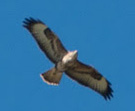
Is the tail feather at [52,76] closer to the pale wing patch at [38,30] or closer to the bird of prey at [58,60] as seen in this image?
the bird of prey at [58,60]

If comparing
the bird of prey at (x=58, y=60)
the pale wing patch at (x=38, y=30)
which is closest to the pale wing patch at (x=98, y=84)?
the bird of prey at (x=58, y=60)

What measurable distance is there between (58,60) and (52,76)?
0.44 meters

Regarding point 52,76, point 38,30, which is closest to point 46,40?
point 38,30

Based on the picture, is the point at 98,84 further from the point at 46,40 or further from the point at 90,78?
the point at 46,40

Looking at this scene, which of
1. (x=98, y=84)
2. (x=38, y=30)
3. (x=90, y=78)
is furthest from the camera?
(x=98, y=84)

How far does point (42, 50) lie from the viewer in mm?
18922

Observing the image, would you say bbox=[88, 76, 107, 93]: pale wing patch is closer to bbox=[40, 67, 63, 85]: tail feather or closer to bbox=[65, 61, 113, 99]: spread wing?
bbox=[65, 61, 113, 99]: spread wing

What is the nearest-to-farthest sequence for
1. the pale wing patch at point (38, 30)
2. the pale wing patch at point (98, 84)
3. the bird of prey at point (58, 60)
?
1. the bird of prey at point (58, 60)
2. the pale wing patch at point (38, 30)
3. the pale wing patch at point (98, 84)

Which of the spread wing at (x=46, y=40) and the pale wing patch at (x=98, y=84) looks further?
the pale wing patch at (x=98, y=84)

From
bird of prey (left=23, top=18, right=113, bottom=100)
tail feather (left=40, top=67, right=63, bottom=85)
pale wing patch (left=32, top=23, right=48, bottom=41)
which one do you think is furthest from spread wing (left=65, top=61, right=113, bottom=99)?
pale wing patch (left=32, top=23, right=48, bottom=41)

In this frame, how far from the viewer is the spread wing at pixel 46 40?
18844 mm

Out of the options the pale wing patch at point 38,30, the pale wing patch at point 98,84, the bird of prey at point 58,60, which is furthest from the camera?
the pale wing patch at point 98,84

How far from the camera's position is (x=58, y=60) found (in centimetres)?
1880

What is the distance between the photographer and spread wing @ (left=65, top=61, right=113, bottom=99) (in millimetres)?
19188
